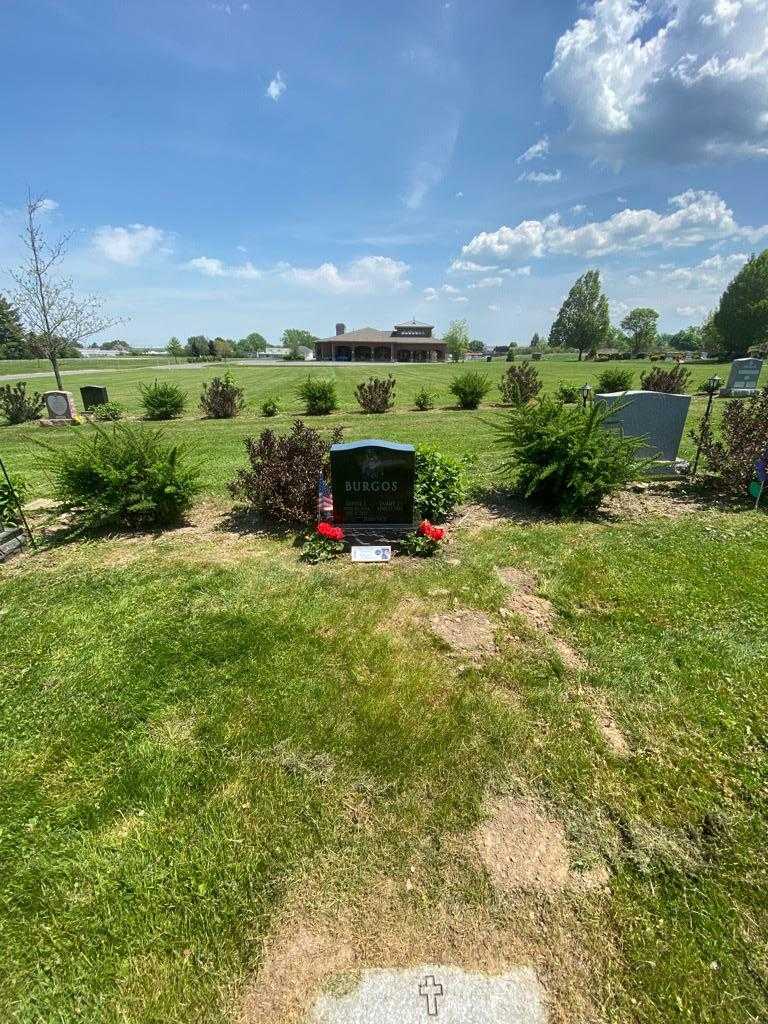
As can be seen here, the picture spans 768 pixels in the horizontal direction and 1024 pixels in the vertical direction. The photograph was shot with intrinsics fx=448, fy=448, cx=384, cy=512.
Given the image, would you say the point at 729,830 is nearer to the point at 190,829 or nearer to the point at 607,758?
the point at 607,758

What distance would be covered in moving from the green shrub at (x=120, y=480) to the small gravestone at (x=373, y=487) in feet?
6.98

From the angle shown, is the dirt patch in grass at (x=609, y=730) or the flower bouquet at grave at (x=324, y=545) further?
the flower bouquet at grave at (x=324, y=545)

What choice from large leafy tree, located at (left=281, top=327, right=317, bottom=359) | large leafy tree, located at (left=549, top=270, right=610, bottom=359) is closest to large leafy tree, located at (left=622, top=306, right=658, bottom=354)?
large leafy tree, located at (left=549, top=270, right=610, bottom=359)

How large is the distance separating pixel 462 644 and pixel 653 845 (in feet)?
5.28

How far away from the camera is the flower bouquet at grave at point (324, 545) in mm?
4879

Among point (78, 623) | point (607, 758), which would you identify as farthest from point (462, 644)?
point (78, 623)

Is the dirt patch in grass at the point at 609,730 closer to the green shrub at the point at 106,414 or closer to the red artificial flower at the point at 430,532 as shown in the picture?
the red artificial flower at the point at 430,532

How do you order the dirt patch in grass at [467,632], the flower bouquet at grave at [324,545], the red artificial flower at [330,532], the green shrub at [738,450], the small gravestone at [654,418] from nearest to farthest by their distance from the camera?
the dirt patch in grass at [467,632] < the flower bouquet at grave at [324,545] < the red artificial flower at [330,532] < the green shrub at [738,450] < the small gravestone at [654,418]

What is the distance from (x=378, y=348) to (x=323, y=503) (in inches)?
3165

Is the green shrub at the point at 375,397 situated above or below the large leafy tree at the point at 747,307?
below

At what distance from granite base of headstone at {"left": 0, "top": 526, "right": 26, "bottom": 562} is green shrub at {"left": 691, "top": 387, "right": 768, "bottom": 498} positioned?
9.19 meters

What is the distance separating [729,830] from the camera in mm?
2199

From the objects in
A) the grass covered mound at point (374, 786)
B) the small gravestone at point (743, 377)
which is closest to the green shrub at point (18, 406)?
the grass covered mound at point (374, 786)

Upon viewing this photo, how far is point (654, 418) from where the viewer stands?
723 centimetres
